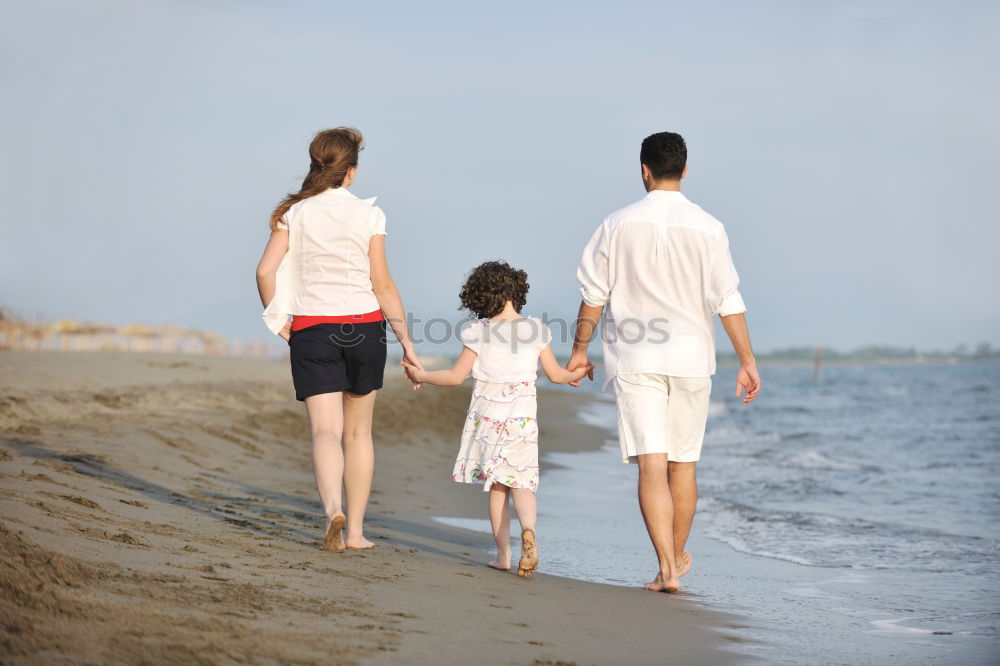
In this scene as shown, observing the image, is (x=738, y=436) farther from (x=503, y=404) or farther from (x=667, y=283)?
(x=667, y=283)

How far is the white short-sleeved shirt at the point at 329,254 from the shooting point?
4684mm

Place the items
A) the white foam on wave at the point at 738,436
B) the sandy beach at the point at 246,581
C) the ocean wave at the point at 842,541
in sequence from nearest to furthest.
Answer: the sandy beach at the point at 246,581, the ocean wave at the point at 842,541, the white foam on wave at the point at 738,436

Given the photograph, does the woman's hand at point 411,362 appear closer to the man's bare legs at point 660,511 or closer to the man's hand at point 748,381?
the man's bare legs at point 660,511

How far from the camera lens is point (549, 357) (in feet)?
16.0

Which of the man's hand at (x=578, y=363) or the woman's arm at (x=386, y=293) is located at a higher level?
the woman's arm at (x=386, y=293)

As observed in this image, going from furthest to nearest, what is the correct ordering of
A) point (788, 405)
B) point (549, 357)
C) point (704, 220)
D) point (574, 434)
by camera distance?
point (788, 405) → point (574, 434) → point (549, 357) → point (704, 220)

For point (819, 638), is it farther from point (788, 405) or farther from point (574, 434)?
point (788, 405)

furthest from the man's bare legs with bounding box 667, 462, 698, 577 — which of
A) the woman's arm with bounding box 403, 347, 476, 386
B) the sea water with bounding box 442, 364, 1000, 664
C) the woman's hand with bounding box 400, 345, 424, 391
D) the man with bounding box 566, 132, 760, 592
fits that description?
the woman's hand with bounding box 400, 345, 424, 391

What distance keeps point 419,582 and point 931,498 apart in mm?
7459

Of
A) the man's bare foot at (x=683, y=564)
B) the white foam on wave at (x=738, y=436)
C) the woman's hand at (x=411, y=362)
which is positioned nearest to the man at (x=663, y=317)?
the man's bare foot at (x=683, y=564)

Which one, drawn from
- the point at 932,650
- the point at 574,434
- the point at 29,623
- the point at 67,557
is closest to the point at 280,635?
the point at 29,623

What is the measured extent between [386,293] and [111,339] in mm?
30750

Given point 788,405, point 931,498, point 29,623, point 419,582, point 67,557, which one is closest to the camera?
point 29,623

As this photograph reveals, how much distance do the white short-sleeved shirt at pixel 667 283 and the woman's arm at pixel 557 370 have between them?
317 mm
